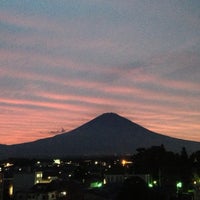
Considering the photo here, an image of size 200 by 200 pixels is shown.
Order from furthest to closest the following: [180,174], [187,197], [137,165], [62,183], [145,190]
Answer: [137,165]
[180,174]
[62,183]
[187,197]
[145,190]

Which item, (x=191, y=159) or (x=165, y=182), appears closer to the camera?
(x=165, y=182)

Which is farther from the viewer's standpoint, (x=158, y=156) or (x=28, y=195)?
(x=158, y=156)

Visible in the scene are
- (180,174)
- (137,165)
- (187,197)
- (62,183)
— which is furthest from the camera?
(137,165)

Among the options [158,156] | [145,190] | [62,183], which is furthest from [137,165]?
[145,190]

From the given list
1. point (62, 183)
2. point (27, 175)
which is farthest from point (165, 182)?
point (27, 175)

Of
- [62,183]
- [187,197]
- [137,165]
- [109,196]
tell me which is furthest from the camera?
[137,165]

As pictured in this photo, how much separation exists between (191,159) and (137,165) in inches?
229

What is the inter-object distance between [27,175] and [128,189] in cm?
1702

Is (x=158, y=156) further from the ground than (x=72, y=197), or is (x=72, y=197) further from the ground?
(x=158, y=156)

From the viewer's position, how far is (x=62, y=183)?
1292 inches

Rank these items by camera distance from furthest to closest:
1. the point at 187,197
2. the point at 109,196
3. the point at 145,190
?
the point at 187,197
the point at 109,196
the point at 145,190

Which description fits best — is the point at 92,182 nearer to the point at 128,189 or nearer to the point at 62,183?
the point at 62,183

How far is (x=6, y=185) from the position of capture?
3466 centimetres

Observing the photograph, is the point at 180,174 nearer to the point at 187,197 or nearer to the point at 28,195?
Result: the point at 187,197
